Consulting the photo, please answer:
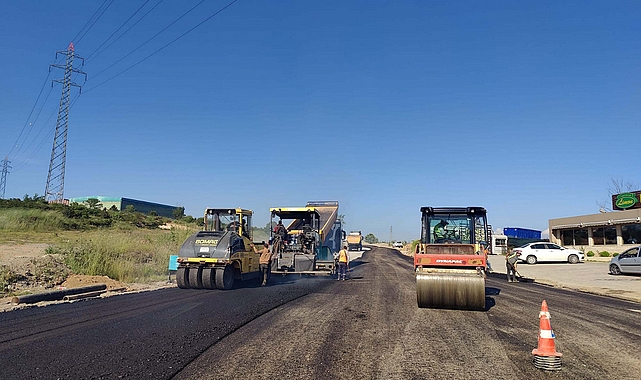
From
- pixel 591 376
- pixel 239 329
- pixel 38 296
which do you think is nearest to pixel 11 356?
pixel 239 329

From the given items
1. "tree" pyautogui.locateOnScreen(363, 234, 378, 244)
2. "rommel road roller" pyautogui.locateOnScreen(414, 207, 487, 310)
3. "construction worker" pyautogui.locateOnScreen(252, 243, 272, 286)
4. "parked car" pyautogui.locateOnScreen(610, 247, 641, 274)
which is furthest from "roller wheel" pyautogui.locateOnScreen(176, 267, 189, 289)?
"tree" pyautogui.locateOnScreen(363, 234, 378, 244)

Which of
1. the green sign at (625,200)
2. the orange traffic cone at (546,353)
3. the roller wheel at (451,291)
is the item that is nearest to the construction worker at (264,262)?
the roller wheel at (451,291)

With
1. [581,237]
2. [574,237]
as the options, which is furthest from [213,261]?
[574,237]

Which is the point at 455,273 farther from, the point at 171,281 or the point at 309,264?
the point at 171,281

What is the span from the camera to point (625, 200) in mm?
35562

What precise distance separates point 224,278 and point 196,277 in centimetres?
84

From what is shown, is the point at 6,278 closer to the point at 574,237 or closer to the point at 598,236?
the point at 598,236

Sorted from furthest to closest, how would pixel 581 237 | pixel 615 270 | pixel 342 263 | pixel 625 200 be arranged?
pixel 581 237 → pixel 625 200 → pixel 615 270 → pixel 342 263

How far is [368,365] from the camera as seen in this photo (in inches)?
223

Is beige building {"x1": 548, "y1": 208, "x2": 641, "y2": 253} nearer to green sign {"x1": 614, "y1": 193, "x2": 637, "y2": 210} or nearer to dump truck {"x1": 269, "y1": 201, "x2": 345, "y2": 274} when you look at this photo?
green sign {"x1": 614, "y1": 193, "x2": 637, "y2": 210}

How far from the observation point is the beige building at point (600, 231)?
3098 centimetres

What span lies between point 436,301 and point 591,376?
467 centimetres

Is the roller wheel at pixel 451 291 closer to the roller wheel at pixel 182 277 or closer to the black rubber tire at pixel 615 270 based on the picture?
the roller wheel at pixel 182 277

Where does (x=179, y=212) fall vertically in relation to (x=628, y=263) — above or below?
above
